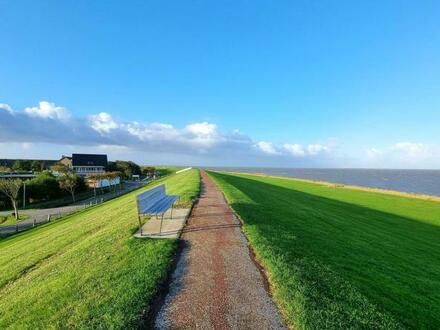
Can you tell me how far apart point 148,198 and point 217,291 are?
5.53 meters

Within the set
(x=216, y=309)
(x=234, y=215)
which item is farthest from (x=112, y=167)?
(x=216, y=309)

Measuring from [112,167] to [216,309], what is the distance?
10659 cm

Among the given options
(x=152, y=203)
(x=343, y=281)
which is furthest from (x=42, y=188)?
(x=343, y=281)

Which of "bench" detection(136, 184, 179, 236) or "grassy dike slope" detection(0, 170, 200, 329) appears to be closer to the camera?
"grassy dike slope" detection(0, 170, 200, 329)

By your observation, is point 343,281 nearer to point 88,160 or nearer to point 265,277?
point 265,277

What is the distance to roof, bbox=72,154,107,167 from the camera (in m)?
99.5

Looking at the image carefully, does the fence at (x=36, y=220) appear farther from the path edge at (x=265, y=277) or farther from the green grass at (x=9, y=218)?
the path edge at (x=265, y=277)

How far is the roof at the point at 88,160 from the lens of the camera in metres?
99.5

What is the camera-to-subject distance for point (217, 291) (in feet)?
17.6

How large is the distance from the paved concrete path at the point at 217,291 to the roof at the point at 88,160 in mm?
99943

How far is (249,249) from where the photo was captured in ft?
25.6

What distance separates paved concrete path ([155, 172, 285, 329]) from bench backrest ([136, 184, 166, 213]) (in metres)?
1.74

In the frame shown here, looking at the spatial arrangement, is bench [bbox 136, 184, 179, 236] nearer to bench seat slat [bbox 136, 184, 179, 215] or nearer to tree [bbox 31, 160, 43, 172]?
bench seat slat [bbox 136, 184, 179, 215]

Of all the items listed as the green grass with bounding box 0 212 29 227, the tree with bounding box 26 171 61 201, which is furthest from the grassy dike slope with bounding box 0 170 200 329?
the tree with bounding box 26 171 61 201
